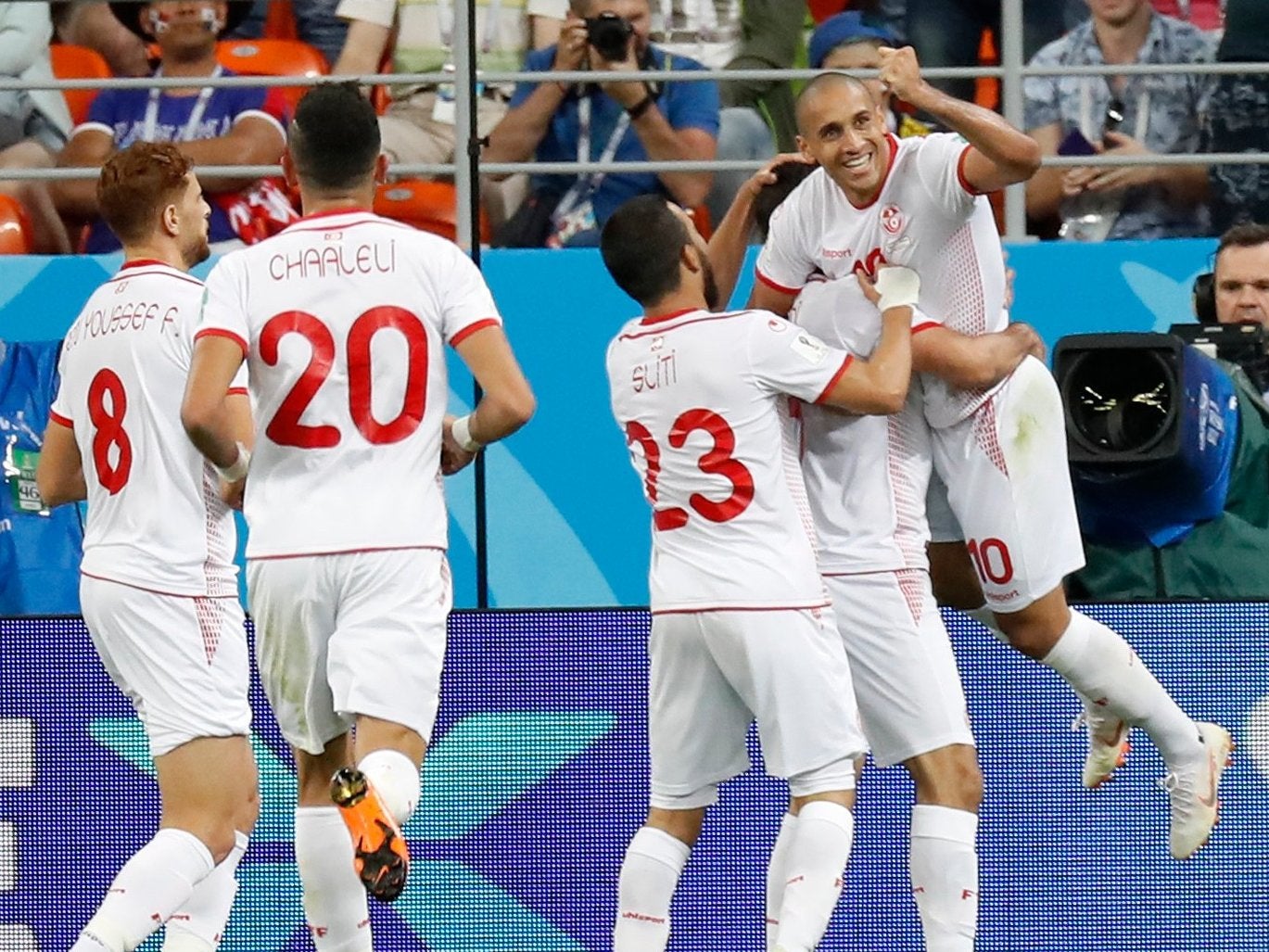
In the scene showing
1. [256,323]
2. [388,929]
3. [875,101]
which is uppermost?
[875,101]

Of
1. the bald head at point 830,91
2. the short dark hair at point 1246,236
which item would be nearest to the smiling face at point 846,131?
the bald head at point 830,91

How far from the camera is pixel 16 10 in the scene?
8555 millimetres

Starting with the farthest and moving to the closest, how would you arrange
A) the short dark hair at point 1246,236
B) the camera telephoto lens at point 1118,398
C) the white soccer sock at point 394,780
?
the short dark hair at point 1246,236 < the camera telephoto lens at point 1118,398 < the white soccer sock at point 394,780

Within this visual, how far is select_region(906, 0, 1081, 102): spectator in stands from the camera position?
Result: 8102mm

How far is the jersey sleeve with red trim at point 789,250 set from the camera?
534 centimetres

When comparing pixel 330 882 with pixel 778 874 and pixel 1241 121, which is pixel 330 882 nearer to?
pixel 778 874

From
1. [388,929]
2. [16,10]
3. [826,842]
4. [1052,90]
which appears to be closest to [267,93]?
[16,10]

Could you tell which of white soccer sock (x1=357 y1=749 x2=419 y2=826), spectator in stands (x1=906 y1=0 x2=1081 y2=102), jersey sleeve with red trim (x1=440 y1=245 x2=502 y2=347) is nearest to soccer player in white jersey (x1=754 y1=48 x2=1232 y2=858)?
jersey sleeve with red trim (x1=440 y1=245 x2=502 y2=347)

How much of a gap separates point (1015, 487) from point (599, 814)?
1.47 meters

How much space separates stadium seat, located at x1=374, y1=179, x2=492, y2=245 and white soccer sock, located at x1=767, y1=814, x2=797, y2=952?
11.3 ft

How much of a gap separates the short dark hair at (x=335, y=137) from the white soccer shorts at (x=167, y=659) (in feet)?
3.60

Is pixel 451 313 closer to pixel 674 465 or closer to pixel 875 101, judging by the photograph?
pixel 674 465

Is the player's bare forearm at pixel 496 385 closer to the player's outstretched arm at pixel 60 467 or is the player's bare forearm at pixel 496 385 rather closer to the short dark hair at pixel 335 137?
the short dark hair at pixel 335 137

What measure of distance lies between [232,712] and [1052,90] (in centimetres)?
444
